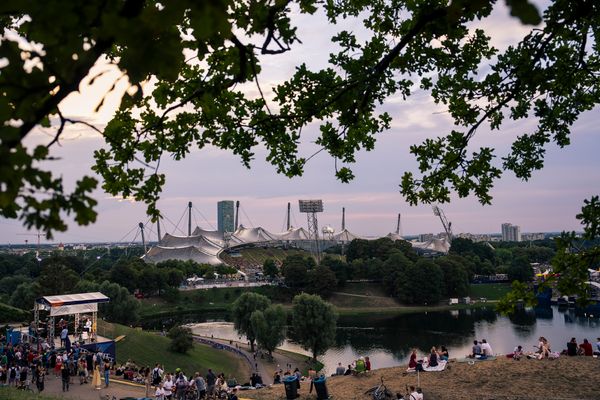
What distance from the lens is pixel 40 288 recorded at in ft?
130

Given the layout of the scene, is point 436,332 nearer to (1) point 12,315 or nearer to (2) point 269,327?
(2) point 269,327

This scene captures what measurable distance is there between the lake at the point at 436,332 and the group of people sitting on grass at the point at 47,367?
15876 millimetres

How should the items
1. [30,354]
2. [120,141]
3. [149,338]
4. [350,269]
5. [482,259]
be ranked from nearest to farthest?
[120,141], [30,354], [149,338], [350,269], [482,259]

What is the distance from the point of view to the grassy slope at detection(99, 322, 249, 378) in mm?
26625

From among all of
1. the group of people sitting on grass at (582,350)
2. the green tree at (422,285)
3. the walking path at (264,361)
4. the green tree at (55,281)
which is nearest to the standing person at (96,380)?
the walking path at (264,361)

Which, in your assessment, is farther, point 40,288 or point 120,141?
point 40,288

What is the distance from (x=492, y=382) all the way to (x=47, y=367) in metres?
13.8

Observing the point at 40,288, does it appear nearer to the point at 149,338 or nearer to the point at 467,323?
the point at 149,338

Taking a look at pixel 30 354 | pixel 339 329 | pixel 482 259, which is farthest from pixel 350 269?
pixel 30 354

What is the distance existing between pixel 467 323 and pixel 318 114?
45156 mm

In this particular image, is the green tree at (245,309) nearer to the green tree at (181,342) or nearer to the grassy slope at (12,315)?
the green tree at (181,342)

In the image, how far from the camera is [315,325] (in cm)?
3234

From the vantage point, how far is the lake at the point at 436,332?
1308 inches

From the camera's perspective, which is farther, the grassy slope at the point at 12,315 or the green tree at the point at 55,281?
the green tree at the point at 55,281
